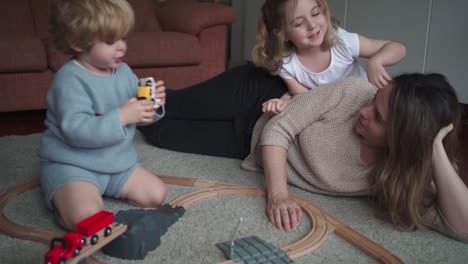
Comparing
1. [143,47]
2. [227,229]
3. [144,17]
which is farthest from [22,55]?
[227,229]

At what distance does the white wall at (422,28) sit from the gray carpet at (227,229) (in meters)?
1.43

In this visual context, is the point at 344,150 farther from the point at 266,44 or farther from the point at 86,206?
the point at 86,206

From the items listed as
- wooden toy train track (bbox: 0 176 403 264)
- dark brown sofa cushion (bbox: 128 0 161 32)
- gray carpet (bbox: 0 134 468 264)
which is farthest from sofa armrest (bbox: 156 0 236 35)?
wooden toy train track (bbox: 0 176 403 264)

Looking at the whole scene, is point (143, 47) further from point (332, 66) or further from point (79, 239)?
point (79, 239)

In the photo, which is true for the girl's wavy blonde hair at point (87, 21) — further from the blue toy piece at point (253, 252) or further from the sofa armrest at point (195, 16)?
the sofa armrest at point (195, 16)

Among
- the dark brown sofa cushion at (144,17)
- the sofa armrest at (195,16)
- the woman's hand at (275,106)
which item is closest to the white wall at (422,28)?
the sofa armrest at (195,16)

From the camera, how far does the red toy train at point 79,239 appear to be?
792mm

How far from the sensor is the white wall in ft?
7.68

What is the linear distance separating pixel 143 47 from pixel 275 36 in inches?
44.3

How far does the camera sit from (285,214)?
1.16 m

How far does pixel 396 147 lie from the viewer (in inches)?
43.0

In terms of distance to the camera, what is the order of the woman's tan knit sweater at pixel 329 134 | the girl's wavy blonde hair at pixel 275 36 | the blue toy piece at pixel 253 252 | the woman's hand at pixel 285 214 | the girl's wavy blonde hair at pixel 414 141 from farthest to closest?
the girl's wavy blonde hair at pixel 275 36 < the woman's tan knit sweater at pixel 329 134 < the woman's hand at pixel 285 214 < the girl's wavy blonde hair at pixel 414 141 < the blue toy piece at pixel 253 252

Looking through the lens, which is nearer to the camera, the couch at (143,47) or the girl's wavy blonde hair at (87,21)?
the girl's wavy blonde hair at (87,21)

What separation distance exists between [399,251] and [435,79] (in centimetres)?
42
